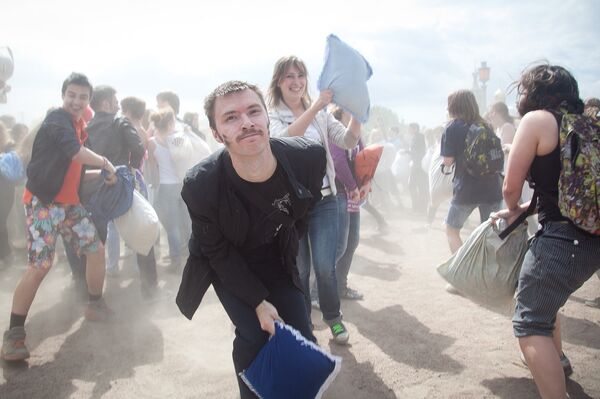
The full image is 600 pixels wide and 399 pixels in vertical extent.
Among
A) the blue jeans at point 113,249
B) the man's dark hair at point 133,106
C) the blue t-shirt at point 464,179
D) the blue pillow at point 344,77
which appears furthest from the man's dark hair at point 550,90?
the blue jeans at point 113,249

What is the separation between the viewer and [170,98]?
6.19 meters

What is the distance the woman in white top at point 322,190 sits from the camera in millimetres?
3301


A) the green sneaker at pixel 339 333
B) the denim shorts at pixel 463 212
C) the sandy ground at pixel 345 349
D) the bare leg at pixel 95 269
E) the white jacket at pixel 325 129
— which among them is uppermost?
the white jacket at pixel 325 129

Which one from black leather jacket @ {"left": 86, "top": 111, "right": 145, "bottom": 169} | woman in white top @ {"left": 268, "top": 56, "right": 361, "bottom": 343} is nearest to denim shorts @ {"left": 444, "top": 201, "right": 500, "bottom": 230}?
woman in white top @ {"left": 268, "top": 56, "right": 361, "bottom": 343}

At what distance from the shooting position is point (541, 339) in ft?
7.34

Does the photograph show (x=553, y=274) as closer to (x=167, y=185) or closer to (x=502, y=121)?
(x=502, y=121)

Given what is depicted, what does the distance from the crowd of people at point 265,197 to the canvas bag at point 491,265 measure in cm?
20

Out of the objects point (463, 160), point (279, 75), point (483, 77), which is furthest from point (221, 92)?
point (483, 77)

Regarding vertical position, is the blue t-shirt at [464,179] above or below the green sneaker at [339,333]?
above

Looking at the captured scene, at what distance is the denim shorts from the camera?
453cm

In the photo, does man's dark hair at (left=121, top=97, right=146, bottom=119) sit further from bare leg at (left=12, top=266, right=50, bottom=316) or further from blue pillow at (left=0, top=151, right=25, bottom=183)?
bare leg at (left=12, top=266, right=50, bottom=316)

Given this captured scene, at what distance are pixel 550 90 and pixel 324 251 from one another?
188cm

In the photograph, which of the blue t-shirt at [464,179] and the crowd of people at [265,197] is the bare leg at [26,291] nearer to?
the crowd of people at [265,197]

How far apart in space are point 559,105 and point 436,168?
3.42 metres
